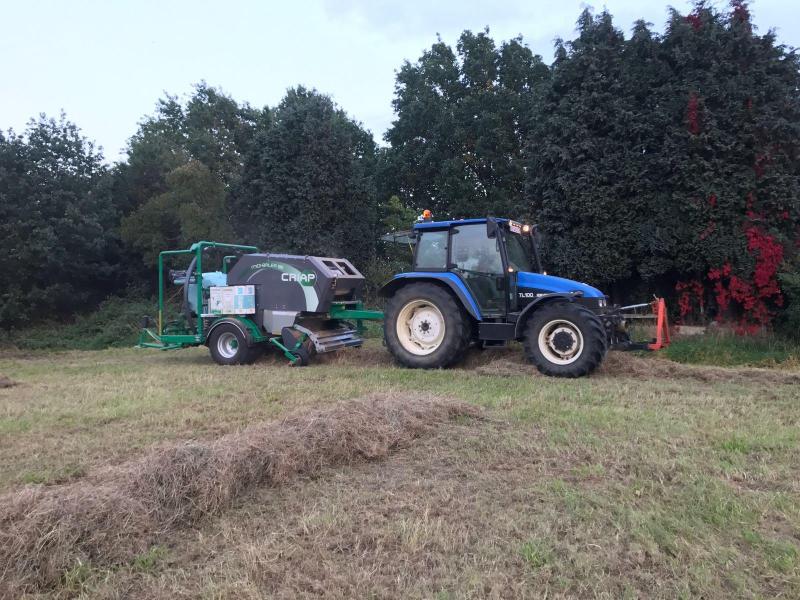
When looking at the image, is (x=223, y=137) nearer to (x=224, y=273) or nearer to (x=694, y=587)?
(x=224, y=273)

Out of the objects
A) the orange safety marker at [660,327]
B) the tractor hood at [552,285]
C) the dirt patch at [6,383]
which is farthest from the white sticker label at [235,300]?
the orange safety marker at [660,327]

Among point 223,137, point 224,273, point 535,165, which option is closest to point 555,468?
point 224,273

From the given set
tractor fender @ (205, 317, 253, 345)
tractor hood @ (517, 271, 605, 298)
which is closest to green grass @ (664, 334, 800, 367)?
tractor hood @ (517, 271, 605, 298)

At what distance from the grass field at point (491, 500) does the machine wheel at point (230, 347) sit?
3.21 metres

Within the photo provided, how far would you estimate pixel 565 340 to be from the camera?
7.86m

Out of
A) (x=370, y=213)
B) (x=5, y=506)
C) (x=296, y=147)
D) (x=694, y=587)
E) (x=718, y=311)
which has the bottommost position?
(x=694, y=587)

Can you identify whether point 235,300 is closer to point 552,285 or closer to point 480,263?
point 480,263

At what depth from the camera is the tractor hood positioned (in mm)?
8164

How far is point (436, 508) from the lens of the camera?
10.8 ft

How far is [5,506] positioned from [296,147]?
15430mm

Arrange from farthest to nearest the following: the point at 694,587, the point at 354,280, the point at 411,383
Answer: the point at 354,280
the point at 411,383
the point at 694,587

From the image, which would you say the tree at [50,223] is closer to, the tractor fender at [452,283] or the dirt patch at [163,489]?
the tractor fender at [452,283]

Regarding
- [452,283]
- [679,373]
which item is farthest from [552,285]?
[679,373]

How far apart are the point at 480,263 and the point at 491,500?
553 centimetres
